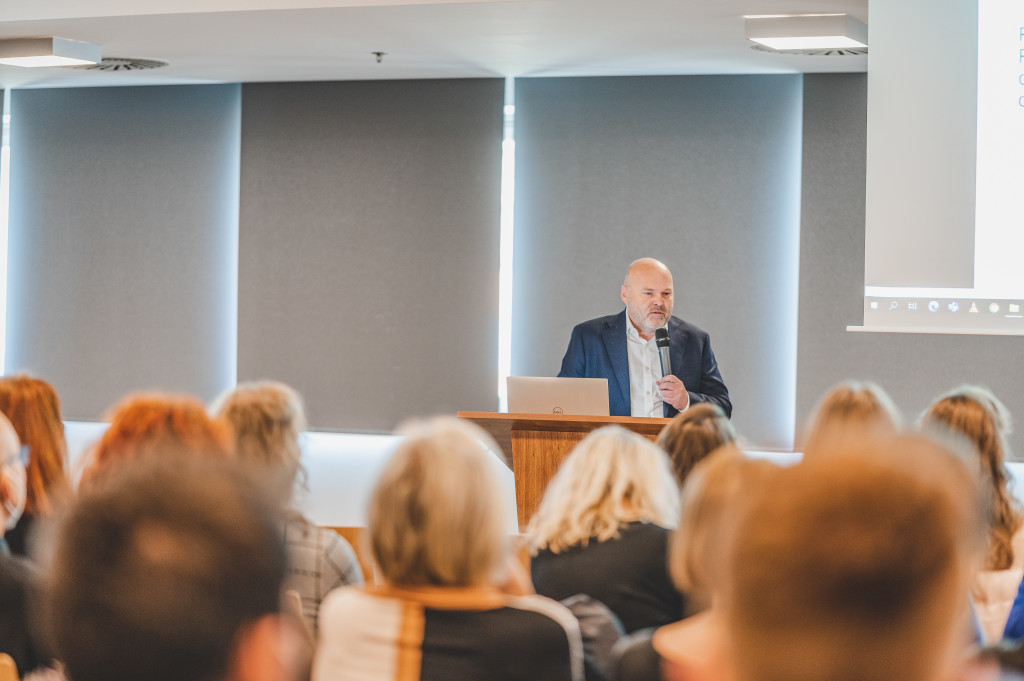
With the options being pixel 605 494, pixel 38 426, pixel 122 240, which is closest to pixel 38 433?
pixel 38 426

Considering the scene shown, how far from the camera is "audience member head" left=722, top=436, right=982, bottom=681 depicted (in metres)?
0.69

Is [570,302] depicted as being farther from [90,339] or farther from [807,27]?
[90,339]

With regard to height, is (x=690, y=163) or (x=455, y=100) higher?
(x=455, y=100)

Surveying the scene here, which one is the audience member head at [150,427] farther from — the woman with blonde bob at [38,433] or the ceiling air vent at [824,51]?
the ceiling air vent at [824,51]

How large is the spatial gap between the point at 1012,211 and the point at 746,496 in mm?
5094

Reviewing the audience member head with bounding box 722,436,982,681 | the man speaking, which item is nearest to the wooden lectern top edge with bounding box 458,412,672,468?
the man speaking

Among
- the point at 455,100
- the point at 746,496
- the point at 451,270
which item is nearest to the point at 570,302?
the point at 451,270

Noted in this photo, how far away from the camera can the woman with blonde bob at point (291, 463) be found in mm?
2436

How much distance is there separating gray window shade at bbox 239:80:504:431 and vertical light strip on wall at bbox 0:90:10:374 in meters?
2.36

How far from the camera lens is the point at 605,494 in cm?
244

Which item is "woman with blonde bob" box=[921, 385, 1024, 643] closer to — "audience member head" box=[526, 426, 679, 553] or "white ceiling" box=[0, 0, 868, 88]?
"audience member head" box=[526, 426, 679, 553]

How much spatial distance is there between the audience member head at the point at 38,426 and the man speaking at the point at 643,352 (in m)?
2.94

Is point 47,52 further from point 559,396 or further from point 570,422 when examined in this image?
point 570,422

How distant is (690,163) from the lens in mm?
8539
